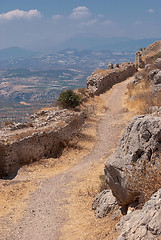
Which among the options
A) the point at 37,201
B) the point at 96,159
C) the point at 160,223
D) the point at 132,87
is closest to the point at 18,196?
the point at 37,201

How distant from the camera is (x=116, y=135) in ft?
50.6

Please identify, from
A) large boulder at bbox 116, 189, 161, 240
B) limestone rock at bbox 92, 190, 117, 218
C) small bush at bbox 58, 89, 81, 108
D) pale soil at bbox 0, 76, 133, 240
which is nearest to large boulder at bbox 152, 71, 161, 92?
pale soil at bbox 0, 76, 133, 240

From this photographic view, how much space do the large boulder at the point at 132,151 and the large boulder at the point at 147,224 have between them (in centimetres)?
118

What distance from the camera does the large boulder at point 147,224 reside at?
3.63 m

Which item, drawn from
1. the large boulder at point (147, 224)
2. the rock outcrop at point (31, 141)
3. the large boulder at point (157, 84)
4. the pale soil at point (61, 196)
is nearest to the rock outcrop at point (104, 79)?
the large boulder at point (157, 84)

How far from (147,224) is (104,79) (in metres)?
26.3

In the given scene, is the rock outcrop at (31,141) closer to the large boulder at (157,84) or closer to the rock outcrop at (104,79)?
the large boulder at (157,84)

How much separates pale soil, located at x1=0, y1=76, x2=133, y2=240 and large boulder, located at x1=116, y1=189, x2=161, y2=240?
3.35ft

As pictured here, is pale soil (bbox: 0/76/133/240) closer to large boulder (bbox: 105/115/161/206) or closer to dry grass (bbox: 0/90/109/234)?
dry grass (bbox: 0/90/109/234)

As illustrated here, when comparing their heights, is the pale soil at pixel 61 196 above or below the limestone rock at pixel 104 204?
below

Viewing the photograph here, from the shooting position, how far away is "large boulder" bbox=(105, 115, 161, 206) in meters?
5.15

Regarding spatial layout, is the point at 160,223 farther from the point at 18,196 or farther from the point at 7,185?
the point at 7,185

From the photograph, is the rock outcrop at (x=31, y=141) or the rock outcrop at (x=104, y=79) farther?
the rock outcrop at (x=104, y=79)

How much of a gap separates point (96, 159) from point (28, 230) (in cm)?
609
